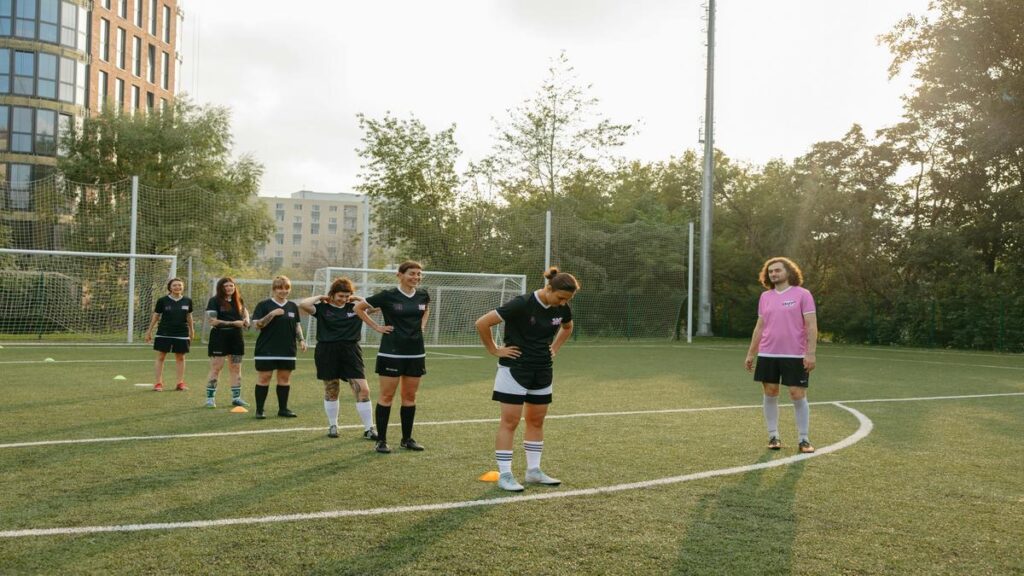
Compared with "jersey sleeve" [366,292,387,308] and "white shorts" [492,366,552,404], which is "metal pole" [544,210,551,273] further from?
"white shorts" [492,366,552,404]

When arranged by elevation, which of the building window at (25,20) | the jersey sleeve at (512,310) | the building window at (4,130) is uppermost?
the building window at (25,20)

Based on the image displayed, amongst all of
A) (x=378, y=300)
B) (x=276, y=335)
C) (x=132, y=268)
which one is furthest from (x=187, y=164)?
(x=378, y=300)

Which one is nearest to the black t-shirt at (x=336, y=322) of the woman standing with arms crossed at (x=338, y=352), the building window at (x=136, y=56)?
the woman standing with arms crossed at (x=338, y=352)

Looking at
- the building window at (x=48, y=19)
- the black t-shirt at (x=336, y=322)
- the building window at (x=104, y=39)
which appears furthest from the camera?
the building window at (x=104, y=39)

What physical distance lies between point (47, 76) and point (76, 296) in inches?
1018

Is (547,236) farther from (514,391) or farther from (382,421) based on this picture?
(514,391)

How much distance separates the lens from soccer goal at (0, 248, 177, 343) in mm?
24578

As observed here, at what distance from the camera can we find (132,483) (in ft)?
20.3

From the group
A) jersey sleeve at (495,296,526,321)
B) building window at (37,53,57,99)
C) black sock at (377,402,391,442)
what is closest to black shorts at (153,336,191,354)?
black sock at (377,402,391,442)

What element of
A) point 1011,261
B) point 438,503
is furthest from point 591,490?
point 1011,261

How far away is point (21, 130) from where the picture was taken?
4516cm

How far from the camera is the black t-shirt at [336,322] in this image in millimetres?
8797

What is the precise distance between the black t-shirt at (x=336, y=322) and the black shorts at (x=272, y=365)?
136 centimetres

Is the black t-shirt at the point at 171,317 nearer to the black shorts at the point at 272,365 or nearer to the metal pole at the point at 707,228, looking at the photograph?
the black shorts at the point at 272,365
